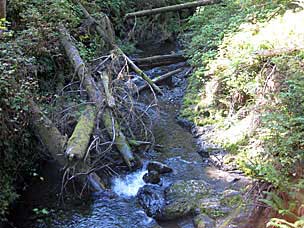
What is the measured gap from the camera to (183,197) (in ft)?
20.8

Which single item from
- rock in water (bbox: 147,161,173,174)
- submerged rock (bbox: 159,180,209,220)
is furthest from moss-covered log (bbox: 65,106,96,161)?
submerged rock (bbox: 159,180,209,220)

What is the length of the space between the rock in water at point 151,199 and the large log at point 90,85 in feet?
2.31

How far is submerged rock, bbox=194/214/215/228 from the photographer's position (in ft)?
18.3

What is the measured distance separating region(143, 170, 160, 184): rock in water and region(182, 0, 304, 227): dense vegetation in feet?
4.79

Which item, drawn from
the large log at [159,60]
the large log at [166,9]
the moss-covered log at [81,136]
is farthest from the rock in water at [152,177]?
the large log at [166,9]

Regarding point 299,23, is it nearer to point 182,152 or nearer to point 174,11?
point 182,152

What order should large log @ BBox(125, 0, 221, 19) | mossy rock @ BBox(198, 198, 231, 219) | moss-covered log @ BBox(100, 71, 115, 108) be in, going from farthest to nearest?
large log @ BBox(125, 0, 221, 19)
moss-covered log @ BBox(100, 71, 115, 108)
mossy rock @ BBox(198, 198, 231, 219)

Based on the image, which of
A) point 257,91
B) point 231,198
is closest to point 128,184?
point 231,198

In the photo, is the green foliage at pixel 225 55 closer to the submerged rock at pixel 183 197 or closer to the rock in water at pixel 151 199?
the submerged rock at pixel 183 197

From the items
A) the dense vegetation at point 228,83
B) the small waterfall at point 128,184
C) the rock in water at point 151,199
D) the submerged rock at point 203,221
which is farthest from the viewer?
the small waterfall at point 128,184

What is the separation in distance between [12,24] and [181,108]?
4.59m

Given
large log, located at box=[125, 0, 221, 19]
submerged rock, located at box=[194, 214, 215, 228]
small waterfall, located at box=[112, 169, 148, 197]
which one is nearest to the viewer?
submerged rock, located at box=[194, 214, 215, 228]

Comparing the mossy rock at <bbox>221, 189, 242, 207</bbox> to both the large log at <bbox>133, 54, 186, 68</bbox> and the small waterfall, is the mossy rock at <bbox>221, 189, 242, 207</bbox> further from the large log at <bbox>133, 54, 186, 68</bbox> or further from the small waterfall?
the large log at <bbox>133, 54, 186, 68</bbox>

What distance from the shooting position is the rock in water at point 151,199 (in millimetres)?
6199
